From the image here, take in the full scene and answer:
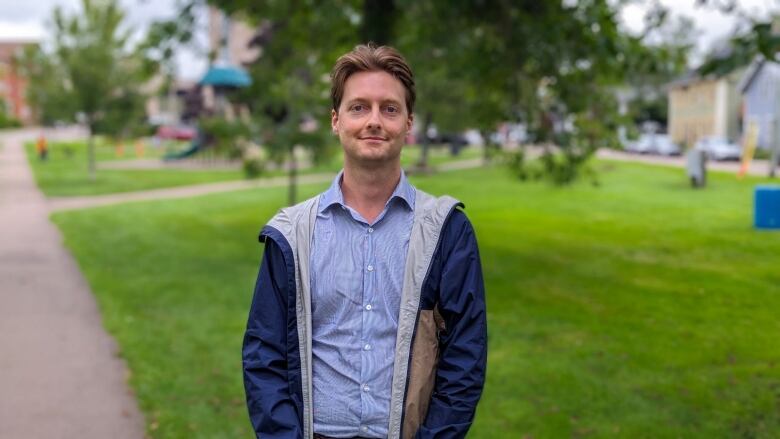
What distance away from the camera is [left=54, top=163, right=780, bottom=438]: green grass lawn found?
5758 mm

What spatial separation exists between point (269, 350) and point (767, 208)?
587 inches

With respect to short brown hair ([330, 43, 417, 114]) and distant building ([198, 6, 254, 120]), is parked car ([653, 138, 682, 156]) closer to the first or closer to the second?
distant building ([198, 6, 254, 120])

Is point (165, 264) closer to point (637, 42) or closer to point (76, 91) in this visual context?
point (637, 42)

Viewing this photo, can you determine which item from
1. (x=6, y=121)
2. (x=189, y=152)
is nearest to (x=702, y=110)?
(x=189, y=152)

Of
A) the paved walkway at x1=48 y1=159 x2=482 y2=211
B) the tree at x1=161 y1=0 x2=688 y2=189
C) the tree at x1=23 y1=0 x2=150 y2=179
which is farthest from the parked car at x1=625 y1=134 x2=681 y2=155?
the tree at x1=161 y1=0 x2=688 y2=189

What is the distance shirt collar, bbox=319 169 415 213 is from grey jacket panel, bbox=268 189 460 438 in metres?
0.04

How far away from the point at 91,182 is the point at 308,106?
17.3m

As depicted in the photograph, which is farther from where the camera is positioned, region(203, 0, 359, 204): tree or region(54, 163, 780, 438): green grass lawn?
region(203, 0, 359, 204): tree

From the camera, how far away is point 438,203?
8.27ft

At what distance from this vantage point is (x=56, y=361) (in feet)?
23.6

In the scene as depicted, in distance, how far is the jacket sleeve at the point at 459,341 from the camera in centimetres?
243

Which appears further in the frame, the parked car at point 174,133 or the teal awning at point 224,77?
the parked car at point 174,133

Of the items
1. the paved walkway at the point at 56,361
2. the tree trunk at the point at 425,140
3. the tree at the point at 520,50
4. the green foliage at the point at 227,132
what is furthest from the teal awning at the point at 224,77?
the paved walkway at the point at 56,361

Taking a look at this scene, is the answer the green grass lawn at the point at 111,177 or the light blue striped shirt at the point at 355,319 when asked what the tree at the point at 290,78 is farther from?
the light blue striped shirt at the point at 355,319
